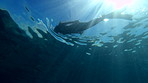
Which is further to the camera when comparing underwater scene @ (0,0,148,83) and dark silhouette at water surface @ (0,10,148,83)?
dark silhouette at water surface @ (0,10,148,83)

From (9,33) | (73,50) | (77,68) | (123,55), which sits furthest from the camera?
(77,68)

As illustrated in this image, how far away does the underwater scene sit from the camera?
30.5 ft

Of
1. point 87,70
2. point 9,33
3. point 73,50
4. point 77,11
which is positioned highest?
point 87,70

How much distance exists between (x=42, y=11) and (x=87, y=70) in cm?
1931

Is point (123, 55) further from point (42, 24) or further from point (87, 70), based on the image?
point (42, 24)

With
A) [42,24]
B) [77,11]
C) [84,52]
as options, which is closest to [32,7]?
[42,24]

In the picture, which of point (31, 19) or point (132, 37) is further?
point (132, 37)

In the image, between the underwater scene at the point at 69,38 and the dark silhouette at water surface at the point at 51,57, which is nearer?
the underwater scene at the point at 69,38

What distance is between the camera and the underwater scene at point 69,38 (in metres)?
9.30

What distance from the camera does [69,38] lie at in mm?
14242

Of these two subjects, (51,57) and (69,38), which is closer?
(69,38)

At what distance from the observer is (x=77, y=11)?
9.67 meters

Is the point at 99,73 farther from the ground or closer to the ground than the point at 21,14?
farther from the ground

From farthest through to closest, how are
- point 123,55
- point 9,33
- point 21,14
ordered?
point 123,55
point 9,33
point 21,14
